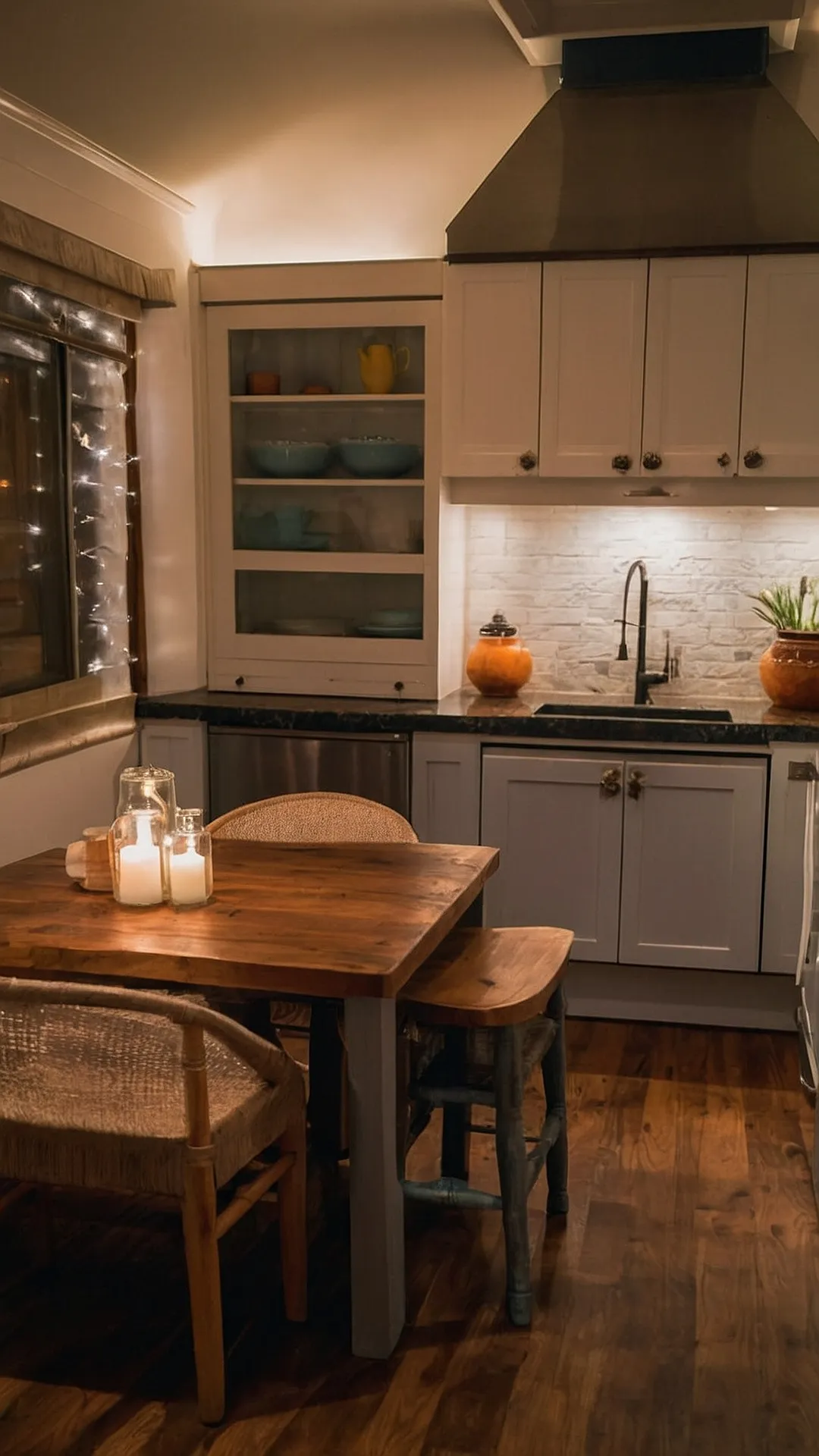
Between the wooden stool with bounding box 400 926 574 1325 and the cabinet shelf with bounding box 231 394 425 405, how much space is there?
204cm

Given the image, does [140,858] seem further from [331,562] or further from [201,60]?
[201,60]

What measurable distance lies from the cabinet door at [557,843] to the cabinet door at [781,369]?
1013mm

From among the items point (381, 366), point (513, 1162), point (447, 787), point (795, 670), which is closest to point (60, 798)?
point (447, 787)

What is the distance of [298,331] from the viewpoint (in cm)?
438

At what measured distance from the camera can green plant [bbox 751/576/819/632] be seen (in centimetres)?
414

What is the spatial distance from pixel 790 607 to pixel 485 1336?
2.50 metres

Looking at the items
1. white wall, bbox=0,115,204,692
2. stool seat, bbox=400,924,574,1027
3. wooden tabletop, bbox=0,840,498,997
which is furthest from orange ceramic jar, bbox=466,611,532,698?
stool seat, bbox=400,924,574,1027

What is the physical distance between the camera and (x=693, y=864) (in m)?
3.90

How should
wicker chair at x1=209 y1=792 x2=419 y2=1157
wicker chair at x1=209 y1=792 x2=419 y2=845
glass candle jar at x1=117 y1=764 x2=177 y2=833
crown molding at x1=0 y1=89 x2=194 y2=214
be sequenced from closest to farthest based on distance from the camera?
glass candle jar at x1=117 y1=764 x2=177 y2=833, wicker chair at x1=209 y1=792 x2=419 y2=1157, wicker chair at x1=209 y1=792 x2=419 y2=845, crown molding at x1=0 y1=89 x2=194 y2=214

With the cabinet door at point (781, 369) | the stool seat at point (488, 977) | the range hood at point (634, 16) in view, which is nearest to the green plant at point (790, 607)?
the cabinet door at point (781, 369)

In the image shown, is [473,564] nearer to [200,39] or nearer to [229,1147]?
[200,39]

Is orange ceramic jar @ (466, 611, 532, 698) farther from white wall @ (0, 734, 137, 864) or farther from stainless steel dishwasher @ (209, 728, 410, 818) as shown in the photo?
white wall @ (0, 734, 137, 864)

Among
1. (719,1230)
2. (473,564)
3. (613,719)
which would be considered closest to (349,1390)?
(719,1230)

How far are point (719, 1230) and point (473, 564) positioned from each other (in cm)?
244
